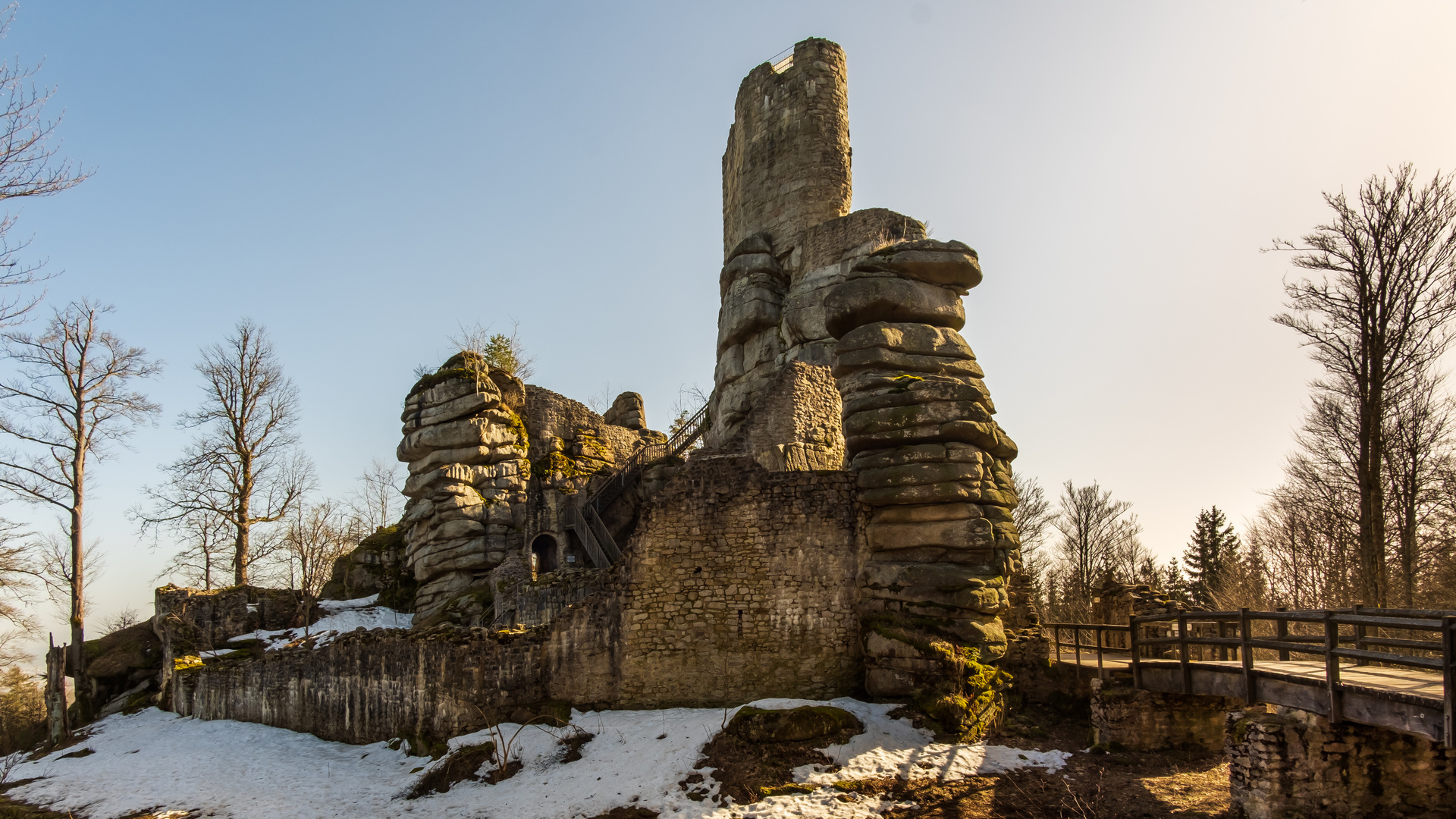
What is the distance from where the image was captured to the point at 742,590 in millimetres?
13172

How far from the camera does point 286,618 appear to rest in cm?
2152

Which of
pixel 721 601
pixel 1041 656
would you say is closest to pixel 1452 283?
pixel 1041 656

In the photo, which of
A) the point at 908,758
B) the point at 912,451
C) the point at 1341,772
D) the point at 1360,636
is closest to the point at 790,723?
the point at 908,758

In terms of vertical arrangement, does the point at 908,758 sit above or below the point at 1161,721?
below

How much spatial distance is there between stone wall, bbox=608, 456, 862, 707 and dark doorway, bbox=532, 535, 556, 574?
10.5 meters

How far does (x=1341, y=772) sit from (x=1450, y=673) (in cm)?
217

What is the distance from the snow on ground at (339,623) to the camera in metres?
20.0

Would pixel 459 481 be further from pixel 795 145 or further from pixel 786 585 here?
pixel 795 145

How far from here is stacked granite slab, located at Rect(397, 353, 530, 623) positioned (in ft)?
75.5

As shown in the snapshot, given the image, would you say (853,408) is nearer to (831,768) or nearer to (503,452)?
(831,768)

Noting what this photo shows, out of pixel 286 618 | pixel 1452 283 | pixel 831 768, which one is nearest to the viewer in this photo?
Result: pixel 831 768

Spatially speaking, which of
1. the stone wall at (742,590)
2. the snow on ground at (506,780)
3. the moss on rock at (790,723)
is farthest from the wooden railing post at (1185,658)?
the stone wall at (742,590)

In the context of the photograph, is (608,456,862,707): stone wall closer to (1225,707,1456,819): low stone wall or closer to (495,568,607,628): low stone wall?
(495,568,607,628): low stone wall

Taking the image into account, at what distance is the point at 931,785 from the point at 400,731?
9347mm
